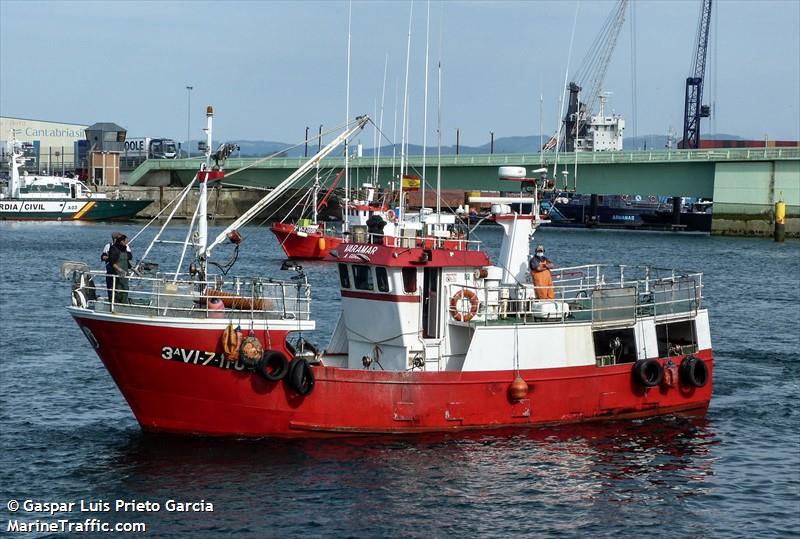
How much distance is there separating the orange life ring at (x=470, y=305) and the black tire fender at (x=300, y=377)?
371cm

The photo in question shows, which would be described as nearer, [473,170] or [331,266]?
[331,266]

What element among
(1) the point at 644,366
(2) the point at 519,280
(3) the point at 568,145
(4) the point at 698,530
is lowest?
(4) the point at 698,530


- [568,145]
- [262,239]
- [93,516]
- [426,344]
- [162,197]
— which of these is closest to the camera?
[93,516]

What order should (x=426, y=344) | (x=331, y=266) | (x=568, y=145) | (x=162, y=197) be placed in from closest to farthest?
(x=426, y=344)
(x=331, y=266)
(x=162, y=197)
(x=568, y=145)

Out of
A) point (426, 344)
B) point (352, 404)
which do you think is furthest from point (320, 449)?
point (426, 344)

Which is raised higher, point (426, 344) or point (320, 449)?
point (426, 344)

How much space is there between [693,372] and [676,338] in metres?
1.61

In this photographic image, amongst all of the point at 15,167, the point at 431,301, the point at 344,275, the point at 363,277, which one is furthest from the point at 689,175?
the point at 363,277

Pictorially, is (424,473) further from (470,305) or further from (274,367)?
(470,305)

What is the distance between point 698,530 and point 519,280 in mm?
9132

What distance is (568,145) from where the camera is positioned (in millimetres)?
149625

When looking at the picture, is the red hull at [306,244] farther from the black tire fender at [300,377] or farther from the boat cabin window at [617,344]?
the black tire fender at [300,377]

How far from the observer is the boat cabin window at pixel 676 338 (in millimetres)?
27969

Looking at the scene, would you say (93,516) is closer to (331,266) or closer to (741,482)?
(741,482)
